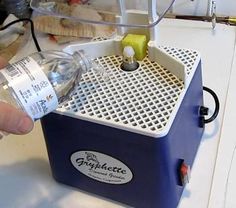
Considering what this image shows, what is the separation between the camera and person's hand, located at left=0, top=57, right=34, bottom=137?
0.49 m

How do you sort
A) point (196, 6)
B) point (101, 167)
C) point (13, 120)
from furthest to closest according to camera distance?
1. point (196, 6)
2. point (101, 167)
3. point (13, 120)

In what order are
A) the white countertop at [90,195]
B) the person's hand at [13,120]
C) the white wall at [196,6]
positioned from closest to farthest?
the person's hand at [13,120] < the white countertop at [90,195] < the white wall at [196,6]

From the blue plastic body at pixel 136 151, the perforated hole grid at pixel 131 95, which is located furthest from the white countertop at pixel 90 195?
the perforated hole grid at pixel 131 95

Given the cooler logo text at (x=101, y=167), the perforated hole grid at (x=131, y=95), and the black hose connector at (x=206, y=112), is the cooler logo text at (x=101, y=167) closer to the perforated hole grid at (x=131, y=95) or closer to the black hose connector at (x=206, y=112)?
the perforated hole grid at (x=131, y=95)

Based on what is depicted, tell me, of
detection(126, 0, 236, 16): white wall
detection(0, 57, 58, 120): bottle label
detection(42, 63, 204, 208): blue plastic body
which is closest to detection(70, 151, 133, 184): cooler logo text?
detection(42, 63, 204, 208): blue plastic body

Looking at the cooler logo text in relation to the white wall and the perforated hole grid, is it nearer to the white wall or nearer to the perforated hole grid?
the perforated hole grid

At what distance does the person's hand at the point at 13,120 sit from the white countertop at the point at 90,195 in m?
0.18

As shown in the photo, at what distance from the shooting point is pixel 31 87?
504 mm

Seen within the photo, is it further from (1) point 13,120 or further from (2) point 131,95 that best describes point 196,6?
(1) point 13,120

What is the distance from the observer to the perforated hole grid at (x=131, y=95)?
1.80 ft

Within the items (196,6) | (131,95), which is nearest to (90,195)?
(131,95)

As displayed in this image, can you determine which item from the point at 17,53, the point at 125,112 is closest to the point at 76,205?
the point at 125,112

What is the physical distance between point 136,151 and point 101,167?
8 cm

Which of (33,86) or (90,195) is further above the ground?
(33,86)
